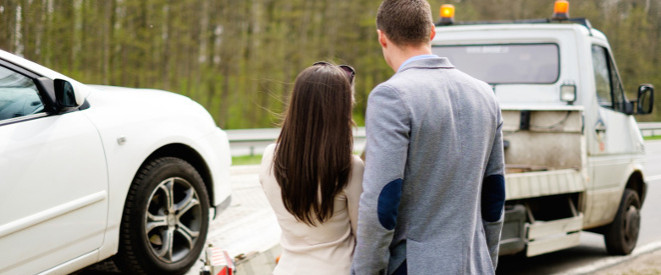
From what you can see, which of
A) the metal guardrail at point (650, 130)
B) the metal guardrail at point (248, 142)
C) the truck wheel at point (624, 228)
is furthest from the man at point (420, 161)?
the metal guardrail at point (650, 130)

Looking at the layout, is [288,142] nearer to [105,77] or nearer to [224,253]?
→ [224,253]

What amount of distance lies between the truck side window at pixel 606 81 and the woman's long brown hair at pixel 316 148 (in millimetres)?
4696

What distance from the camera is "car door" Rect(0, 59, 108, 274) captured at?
327 centimetres

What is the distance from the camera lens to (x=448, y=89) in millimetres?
2111

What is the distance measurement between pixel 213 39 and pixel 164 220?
21.8 metres

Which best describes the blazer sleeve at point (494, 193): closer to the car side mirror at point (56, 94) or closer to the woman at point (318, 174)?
the woman at point (318, 174)

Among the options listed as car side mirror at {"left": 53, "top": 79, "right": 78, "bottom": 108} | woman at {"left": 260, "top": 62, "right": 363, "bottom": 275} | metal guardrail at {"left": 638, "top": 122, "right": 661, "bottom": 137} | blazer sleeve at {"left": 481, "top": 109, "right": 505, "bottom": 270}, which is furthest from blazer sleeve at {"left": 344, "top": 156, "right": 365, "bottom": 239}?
metal guardrail at {"left": 638, "top": 122, "right": 661, "bottom": 137}

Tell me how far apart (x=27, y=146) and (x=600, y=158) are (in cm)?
478

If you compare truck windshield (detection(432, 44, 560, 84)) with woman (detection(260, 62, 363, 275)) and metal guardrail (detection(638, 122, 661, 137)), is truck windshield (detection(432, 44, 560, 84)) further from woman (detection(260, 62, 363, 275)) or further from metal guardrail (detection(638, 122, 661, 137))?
metal guardrail (detection(638, 122, 661, 137))

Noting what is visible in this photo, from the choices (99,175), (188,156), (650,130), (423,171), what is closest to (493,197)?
(423,171)

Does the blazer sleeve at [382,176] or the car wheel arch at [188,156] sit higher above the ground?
the blazer sleeve at [382,176]

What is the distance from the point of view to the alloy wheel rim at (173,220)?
4.45 meters

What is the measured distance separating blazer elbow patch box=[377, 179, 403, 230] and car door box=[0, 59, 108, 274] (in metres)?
2.02

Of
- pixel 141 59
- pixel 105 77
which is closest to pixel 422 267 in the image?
pixel 105 77
